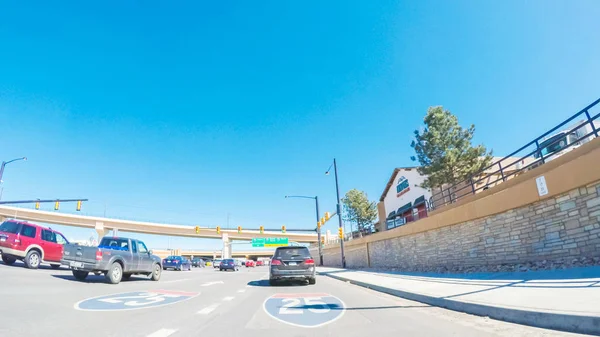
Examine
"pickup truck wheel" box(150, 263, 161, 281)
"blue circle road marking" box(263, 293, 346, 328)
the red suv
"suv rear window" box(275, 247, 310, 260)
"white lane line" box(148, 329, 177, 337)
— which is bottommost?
"blue circle road marking" box(263, 293, 346, 328)

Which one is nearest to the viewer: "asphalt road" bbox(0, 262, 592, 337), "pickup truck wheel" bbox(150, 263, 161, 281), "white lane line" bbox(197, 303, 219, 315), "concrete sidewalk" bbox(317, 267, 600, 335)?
"concrete sidewalk" bbox(317, 267, 600, 335)

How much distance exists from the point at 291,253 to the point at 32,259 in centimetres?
1323

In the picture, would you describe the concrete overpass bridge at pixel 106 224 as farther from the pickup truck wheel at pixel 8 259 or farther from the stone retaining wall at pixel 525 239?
the stone retaining wall at pixel 525 239

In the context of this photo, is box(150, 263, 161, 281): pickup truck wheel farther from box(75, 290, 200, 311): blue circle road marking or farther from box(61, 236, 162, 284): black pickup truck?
box(75, 290, 200, 311): blue circle road marking

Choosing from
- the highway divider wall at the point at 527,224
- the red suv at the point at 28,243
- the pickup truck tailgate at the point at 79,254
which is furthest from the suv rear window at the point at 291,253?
the red suv at the point at 28,243

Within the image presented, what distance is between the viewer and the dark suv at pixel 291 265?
14.1m

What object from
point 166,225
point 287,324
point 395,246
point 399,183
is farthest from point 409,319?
point 166,225

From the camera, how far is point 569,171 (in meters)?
8.86

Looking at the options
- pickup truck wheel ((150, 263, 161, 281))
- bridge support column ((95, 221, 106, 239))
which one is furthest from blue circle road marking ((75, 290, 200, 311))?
bridge support column ((95, 221, 106, 239))

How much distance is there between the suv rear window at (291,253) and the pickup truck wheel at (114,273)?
20.8 feet

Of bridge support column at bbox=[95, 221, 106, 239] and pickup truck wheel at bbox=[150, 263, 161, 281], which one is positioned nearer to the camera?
pickup truck wheel at bbox=[150, 263, 161, 281]

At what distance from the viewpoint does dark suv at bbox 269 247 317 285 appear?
14125 millimetres

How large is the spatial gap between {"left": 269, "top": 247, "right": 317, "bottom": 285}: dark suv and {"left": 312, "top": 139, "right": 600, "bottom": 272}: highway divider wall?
6569mm

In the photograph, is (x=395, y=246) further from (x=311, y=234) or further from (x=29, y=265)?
(x=311, y=234)
